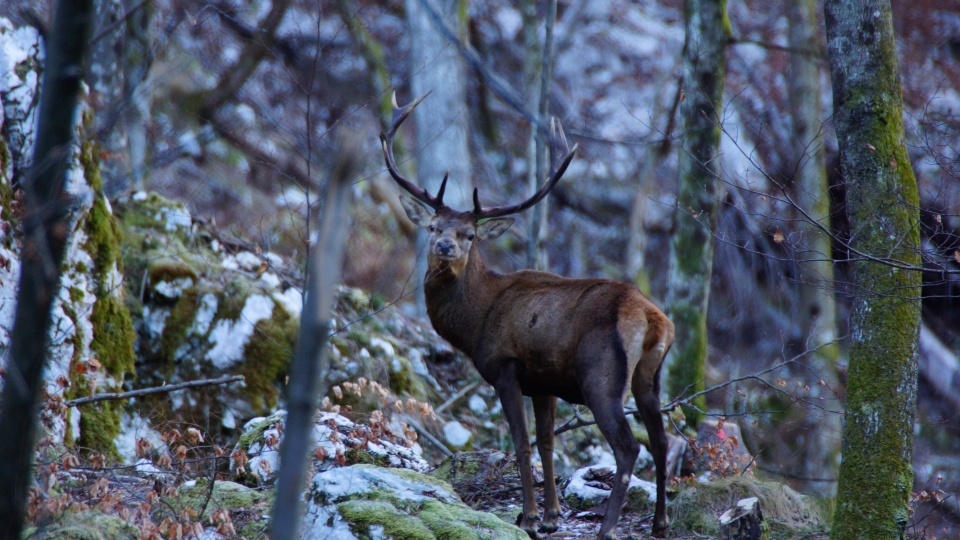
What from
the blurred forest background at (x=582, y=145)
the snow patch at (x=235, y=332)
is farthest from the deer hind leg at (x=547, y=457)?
the snow patch at (x=235, y=332)

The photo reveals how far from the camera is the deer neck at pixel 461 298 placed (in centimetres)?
722

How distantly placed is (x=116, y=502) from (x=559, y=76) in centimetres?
1757

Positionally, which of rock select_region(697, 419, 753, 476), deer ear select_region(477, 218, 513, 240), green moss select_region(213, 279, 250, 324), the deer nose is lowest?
rock select_region(697, 419, 753, 476)

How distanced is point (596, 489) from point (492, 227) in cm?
248

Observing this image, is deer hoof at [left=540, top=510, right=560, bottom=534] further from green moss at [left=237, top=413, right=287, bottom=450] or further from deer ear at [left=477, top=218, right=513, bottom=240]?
deer ear at [left=477, top=218, right=513, bottom=240]

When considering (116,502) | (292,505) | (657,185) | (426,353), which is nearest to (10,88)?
(116,502)

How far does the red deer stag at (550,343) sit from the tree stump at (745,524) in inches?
27.9

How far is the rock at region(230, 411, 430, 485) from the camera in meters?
6.40

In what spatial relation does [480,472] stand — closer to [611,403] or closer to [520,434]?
[520,434]

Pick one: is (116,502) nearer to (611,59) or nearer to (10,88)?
(10,88)

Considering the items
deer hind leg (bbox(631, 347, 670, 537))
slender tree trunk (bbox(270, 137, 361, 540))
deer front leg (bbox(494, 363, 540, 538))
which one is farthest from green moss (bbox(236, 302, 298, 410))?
slender tree trunk (bbox(270, 137, 361, 540))

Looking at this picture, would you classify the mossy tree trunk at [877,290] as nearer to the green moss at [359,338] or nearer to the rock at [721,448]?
the rock at [721,448]

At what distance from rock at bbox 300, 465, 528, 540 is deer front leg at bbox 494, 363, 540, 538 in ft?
3.51

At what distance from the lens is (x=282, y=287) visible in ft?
31.2
